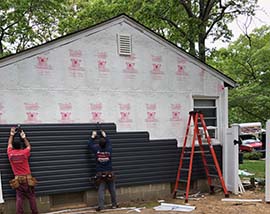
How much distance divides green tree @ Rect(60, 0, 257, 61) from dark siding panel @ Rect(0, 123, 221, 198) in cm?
732

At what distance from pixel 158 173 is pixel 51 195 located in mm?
2855

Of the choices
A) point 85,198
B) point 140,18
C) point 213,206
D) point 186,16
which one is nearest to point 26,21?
point 140,18

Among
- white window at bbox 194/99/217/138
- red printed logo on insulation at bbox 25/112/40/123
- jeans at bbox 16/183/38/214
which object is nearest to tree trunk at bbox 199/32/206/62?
white window at bbox 194/99/217/138

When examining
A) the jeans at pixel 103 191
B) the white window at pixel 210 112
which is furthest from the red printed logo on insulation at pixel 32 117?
the white window at pixel 210 112

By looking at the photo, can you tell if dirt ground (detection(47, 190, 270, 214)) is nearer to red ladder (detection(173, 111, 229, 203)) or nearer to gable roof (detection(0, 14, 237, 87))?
red ladder (detection(173, 111, 229, 203))

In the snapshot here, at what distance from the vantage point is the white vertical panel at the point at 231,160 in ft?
30.4

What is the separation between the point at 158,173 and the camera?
Answer: 8.77 m

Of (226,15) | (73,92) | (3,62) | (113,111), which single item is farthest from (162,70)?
(226,15)

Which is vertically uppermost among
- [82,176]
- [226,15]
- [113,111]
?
[226,15]

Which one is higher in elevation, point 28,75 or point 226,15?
point 226,15

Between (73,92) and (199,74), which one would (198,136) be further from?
(73,92)

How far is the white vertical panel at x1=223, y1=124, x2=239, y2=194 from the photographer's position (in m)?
9.27

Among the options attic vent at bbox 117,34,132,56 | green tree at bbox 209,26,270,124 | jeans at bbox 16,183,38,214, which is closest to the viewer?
jeans at bbox 16,183,38,214

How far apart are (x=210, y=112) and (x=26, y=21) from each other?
1315 centimetres
